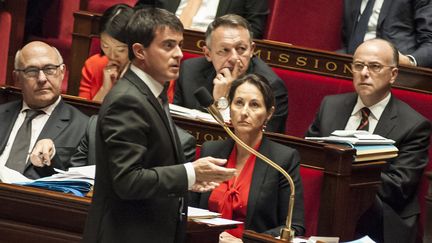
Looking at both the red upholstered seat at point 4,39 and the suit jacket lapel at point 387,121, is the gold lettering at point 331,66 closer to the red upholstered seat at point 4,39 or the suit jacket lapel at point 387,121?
the suit jacket lapel at point 387,121

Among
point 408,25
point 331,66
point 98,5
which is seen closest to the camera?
point 331,66

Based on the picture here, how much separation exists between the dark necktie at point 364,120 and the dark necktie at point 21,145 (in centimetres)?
77

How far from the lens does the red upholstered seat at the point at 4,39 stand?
2.91 m

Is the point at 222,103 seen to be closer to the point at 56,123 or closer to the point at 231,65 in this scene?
the point at 231,65

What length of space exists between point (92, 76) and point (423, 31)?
91 centimetres

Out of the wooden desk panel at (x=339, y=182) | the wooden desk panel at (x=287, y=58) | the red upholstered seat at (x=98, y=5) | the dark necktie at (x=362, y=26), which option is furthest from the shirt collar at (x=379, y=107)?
the red upholstered seat at (x=98, y=5)

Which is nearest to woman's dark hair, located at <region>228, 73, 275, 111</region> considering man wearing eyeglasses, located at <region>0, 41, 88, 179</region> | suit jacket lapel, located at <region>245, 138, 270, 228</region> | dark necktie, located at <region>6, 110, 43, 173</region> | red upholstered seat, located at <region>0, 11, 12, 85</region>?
suit jacket lapel, located at <region>245, 138, 270, 228</region>

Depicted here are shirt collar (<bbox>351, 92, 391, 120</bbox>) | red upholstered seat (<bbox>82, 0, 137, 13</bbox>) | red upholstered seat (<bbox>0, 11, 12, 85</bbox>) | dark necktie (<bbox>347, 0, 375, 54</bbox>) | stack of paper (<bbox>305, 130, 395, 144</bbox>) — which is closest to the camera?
stack of paper (<bbox>305, 130, 395, 144</bbox>)

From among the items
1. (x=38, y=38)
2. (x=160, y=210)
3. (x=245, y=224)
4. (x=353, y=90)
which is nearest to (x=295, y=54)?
(x=353, y=90)

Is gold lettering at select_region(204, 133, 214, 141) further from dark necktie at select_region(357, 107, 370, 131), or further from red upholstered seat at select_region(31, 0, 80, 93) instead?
red upholstered seat at select_region(31, 0, 80, 93)

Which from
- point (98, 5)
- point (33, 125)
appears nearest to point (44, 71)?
point (33, 125)

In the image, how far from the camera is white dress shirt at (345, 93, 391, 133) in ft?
7.54

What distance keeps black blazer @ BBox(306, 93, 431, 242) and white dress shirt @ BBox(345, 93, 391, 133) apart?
1 centimetres

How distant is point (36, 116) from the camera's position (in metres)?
2.26
